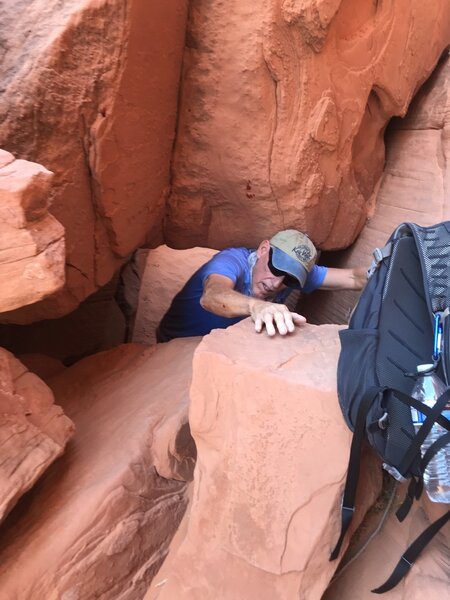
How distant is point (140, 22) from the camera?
192 centimetres

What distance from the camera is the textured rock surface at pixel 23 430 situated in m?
1.60

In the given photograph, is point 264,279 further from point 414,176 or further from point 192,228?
point 414,176

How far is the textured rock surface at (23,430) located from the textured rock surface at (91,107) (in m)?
0.57

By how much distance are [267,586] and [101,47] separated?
188cm

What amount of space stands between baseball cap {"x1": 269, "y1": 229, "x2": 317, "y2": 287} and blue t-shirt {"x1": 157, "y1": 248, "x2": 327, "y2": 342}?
10.0 inches

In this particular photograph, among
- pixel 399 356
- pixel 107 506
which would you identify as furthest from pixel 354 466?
pixel 107 506

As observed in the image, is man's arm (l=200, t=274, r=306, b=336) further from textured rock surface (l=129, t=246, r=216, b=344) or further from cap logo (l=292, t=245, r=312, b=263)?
textured rock surface (l=129, t=246, r=216, b=344)

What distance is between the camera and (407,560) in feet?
4.85

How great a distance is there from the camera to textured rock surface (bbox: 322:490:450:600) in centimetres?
146

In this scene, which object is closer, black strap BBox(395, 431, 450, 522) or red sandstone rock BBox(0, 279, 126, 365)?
black strap BBox(395, 431, 450, 522)

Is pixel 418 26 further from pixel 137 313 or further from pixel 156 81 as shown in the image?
pixel 137 313

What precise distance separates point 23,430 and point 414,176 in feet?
7.81

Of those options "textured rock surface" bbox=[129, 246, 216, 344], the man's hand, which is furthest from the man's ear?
"textured rock surface" bbox=[129, 246, 216, 344]

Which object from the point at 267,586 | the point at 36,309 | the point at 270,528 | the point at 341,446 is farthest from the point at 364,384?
the point at 36,309
